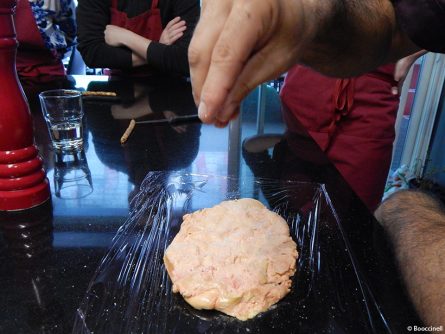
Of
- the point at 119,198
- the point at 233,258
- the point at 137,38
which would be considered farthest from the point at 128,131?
the point at 137,38

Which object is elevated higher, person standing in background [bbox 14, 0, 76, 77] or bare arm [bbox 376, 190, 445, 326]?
person standing in background [bbox 14, 0, 76, 77]

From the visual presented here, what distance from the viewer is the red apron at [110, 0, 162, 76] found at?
183 centimetres

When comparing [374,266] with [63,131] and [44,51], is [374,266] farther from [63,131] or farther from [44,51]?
[44,51]

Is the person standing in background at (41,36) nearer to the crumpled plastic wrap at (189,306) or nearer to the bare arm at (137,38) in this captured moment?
the bare arm at (137,38)

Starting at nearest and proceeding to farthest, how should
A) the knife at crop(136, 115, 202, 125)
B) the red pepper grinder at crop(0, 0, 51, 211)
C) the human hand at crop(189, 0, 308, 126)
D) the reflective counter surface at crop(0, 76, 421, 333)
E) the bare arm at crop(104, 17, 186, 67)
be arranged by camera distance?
the human hand at crop(189, 0, 308, 126), the reflective counter surface at crop(0, 76, 421, 333), the red pepper grinder at crop(0, 0, 51, 211), the knife at crop(136, 115, 202, 125), the bare arm at crop(104, 17, 186, 67)

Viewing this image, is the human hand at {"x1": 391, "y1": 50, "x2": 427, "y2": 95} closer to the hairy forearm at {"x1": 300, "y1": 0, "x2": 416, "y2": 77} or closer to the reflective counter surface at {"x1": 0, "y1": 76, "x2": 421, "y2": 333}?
the reflective counter surface at {"x1": 0, "y1": 76, "x2": 421, "y2": 333}

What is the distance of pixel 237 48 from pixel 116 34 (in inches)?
63.2

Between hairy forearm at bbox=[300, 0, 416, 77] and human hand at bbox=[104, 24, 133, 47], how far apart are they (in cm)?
139

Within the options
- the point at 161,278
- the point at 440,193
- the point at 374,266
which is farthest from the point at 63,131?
the point at 440,193

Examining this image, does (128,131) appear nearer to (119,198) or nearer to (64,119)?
(64,119)

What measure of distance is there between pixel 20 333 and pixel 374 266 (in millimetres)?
484

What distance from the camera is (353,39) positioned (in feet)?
2.08

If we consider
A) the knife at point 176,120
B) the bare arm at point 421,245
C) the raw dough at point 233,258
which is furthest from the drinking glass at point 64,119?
the bare arm at point 421,245

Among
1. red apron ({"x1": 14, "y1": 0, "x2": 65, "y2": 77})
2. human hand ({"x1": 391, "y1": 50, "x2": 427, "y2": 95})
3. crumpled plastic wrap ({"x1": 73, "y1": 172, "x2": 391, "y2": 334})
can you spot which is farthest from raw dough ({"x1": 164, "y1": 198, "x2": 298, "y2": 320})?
red apron ({"x1": 14, "y1": 0, "x2": 65, "y2": 77})
